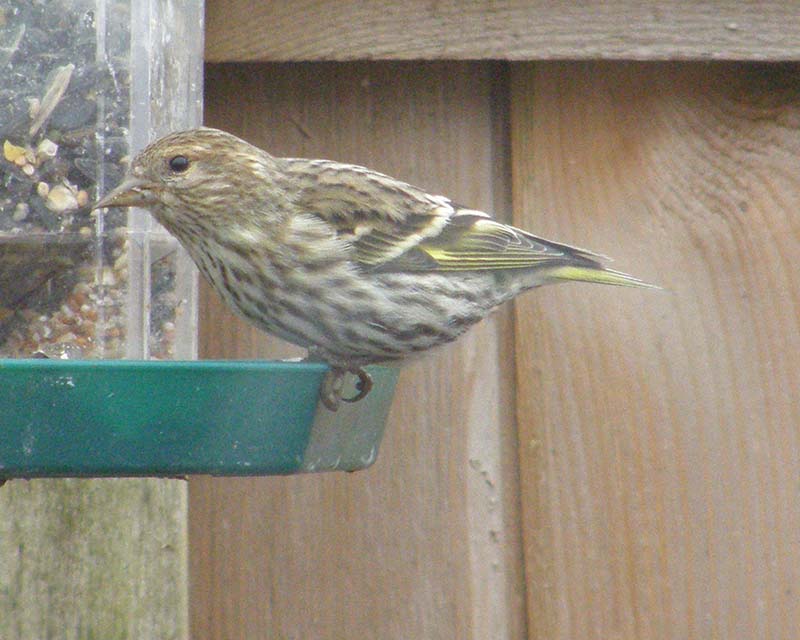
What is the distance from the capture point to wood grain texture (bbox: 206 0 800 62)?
297 centimetres

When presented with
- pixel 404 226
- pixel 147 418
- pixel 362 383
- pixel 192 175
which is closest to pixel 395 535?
pixel 362 383

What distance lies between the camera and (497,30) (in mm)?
2992

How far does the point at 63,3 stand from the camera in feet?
9.26

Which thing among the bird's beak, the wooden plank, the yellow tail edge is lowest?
the wooden plank

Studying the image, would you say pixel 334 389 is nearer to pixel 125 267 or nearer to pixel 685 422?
pixel 125 267

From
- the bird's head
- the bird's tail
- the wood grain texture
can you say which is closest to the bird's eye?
the bird's head

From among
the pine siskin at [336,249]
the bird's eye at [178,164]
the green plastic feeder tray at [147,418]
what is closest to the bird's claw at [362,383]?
the green plastic feeder tray at [147,418]

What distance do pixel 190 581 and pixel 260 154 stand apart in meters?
0.90

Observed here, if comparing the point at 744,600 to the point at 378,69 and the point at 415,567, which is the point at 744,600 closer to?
the point at 415,567

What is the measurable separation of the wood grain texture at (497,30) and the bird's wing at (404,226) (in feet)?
0.98

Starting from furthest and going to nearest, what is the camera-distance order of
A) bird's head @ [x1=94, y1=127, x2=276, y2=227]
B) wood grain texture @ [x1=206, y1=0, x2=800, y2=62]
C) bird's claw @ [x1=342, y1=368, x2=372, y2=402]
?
wood grain texture @ [x1=206, y1=0, x2=800, y2=62]
bird's head @ [x1=94, y1=127, x2=276, y2=227]
bird's claw @ [x1=342, y1=368, x2=372, y2=402]

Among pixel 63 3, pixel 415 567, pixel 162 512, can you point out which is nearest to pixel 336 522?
pixel 415 567

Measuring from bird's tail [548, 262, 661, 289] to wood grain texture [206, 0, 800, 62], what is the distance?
1.41ft

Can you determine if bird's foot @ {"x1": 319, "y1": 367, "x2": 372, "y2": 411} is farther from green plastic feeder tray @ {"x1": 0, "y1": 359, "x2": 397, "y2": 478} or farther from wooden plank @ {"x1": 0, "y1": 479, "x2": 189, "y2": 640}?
wooden plank @ {"x1": 0, "y1": 479, "x2": 189, "y2": 640}
